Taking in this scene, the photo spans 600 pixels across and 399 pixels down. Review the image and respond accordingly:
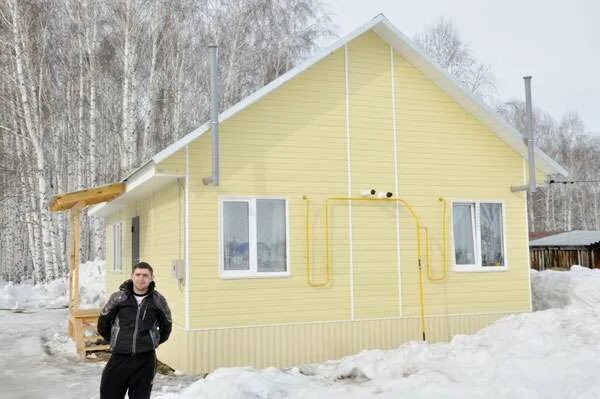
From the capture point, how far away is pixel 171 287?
11.0m

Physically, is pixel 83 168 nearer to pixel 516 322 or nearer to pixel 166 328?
pixel 516 322

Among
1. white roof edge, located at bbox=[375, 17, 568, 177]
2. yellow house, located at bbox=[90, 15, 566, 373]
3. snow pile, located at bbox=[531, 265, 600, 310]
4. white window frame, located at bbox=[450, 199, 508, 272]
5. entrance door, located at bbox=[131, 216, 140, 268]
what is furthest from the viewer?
snow pile, located at bbox=[531, 265, 600, 310]

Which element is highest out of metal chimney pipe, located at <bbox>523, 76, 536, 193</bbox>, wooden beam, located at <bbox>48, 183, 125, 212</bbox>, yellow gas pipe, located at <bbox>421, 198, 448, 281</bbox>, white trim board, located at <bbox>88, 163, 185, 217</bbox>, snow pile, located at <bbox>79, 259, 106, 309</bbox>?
metal chimney pipe, located at <bbox>523, 76, 536, 193</bbox>

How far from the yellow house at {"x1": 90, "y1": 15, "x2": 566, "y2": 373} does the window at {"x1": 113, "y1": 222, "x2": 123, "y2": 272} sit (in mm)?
2760

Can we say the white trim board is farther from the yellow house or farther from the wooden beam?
the wooden beam

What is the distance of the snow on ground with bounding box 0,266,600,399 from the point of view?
24.7 feet

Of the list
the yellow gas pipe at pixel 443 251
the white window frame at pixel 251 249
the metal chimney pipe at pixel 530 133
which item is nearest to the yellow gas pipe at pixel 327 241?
the yellow gas pipe at pixel 443 251

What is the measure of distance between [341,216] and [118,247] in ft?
23.9

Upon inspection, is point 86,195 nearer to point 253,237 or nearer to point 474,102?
point 253,237

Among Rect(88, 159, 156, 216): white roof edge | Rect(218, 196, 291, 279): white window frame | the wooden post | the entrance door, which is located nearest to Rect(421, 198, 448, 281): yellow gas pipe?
Rect(218, 196, 291, 279): white window frame

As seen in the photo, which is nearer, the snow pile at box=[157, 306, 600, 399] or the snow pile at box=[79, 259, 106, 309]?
the snow pile at box=[157, 306, 600, 399]

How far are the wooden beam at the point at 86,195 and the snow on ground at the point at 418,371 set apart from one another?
9.13 ft

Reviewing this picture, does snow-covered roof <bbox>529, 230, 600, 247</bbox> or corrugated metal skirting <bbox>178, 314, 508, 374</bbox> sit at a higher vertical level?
snow-covered roof <bbox>529, 230, 600, 247</bbox>

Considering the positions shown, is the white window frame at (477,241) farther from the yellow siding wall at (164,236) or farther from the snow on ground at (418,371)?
the yellow siding wall at (164,236)
